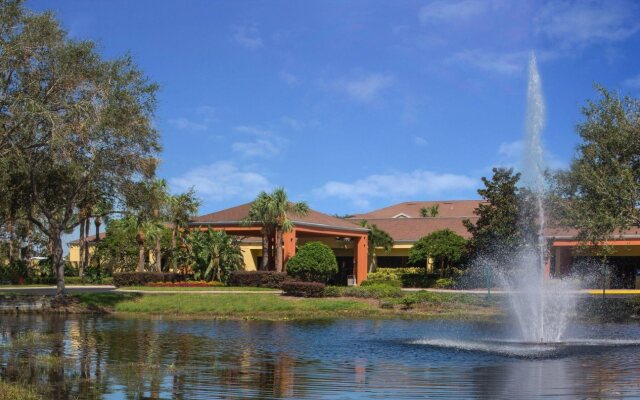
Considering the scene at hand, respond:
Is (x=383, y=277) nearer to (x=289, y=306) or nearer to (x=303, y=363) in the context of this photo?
(x=289, y=306)

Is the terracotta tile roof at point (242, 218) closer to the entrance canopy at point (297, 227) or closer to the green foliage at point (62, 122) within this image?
the entrance canopy at point (297, 227)

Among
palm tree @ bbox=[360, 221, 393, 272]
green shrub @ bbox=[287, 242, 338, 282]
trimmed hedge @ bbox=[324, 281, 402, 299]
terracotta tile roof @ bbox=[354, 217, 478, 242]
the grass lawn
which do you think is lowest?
the grass lawn

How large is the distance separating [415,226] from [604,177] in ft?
95.1

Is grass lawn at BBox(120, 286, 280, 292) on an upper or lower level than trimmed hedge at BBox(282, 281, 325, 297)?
lower

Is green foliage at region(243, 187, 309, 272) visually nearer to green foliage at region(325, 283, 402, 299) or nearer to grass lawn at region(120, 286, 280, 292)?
grass lawn at region(120, 286, 280, 292)

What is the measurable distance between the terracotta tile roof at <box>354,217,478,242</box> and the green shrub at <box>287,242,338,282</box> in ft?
48.2

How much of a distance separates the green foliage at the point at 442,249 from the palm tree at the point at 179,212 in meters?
16.5

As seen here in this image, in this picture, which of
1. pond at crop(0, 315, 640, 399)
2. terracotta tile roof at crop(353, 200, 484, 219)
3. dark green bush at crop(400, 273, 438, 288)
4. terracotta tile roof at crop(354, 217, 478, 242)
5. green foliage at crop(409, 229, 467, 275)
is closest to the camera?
pond at crop(0, 315, 640, 399)

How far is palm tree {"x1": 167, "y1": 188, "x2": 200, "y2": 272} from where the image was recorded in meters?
51.2

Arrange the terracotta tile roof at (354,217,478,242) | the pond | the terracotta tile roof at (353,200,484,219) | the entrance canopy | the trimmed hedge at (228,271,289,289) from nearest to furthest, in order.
A: the pond
the trimmed hedge at (228,271,289,289)
the entrance canopy
the terracotta tile roof at (354,217,478,242)
the terracotta tile roof at (353,200,484,219)

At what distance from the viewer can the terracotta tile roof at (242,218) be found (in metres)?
49.4

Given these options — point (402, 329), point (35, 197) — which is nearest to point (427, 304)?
point (402, 329)

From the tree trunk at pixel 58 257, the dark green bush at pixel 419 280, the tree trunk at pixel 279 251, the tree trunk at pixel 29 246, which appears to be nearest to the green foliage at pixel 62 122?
the tree trunk at pixel 58 257

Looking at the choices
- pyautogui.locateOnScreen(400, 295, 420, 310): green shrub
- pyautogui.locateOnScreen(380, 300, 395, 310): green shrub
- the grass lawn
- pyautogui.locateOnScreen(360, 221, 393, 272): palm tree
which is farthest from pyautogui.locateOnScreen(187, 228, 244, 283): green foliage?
pyautogui.locateOnScreen(400, 295, 420, 310): green shrub
